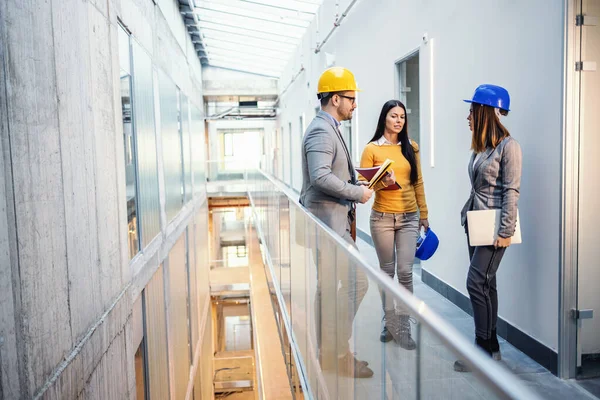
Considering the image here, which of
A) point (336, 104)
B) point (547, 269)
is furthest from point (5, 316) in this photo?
point (547, 269)

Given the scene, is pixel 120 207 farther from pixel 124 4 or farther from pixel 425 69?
pixel 425 69

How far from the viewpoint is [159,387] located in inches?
281

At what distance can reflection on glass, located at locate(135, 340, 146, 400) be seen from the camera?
18.0ft

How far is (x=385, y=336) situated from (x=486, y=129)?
1991mm

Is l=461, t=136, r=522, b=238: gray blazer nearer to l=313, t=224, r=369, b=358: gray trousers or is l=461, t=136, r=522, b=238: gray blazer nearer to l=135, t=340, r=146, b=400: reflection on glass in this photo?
l=313, t=224, r=369, b=358: gray trousers

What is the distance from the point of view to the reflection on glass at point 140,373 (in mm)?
5497

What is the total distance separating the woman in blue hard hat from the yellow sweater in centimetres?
49

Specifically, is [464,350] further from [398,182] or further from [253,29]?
[253,29]

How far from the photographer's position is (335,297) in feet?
9.82

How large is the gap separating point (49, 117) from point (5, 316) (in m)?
1.09

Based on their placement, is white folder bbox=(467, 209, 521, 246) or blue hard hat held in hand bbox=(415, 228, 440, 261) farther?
blue hard hat held in hand bbox=(415, 228, 440, 261)

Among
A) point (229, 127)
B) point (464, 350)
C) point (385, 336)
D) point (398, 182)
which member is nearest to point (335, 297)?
point (385, 336)

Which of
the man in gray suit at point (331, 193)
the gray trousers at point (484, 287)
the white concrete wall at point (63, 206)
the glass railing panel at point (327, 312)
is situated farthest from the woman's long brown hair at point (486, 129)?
the white concrete wall at point (63, 206)

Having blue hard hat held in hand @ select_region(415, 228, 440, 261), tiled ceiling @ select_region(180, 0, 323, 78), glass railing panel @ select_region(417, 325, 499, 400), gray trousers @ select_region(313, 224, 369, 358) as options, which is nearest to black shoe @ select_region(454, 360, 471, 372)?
glass railing panel @ select_region(417, 325, 499, 400)
